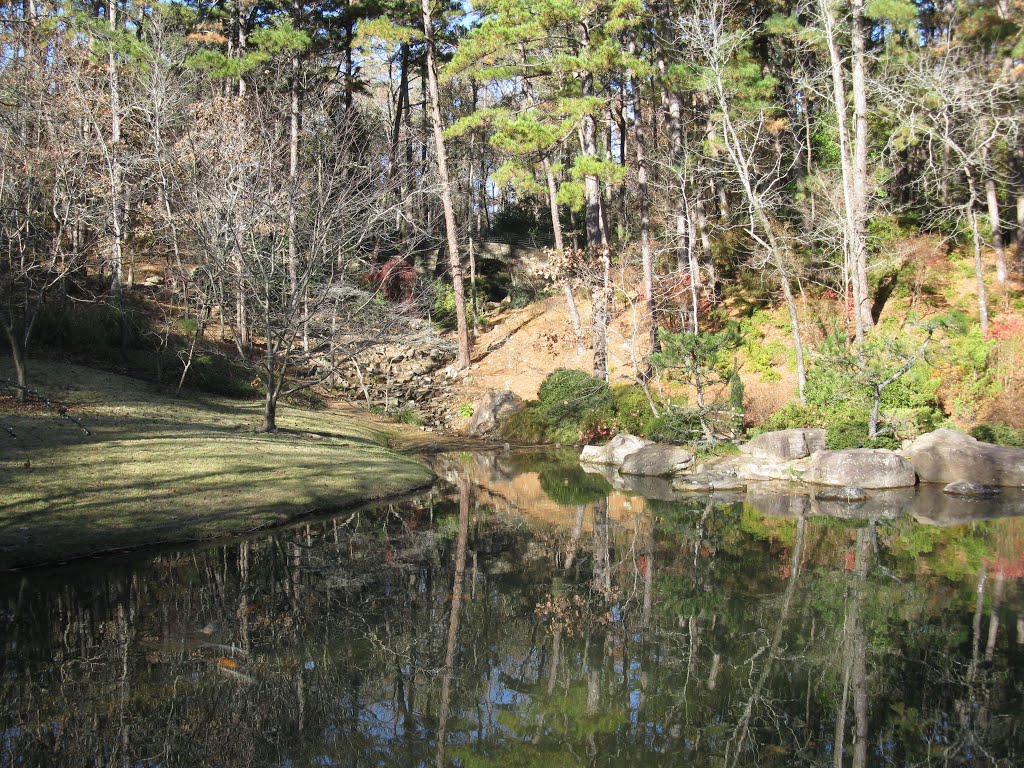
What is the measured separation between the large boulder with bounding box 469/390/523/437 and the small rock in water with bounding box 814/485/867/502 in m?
11.4

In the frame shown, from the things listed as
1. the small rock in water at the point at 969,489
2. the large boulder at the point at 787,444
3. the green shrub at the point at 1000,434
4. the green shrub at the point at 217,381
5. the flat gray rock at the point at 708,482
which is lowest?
the flat gray rock at the point at 708,482

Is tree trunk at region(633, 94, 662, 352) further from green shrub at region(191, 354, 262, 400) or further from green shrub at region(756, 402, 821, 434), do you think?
green shrub at region(191, 354, 262, 400)

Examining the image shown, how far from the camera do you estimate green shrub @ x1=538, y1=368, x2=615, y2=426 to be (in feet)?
71.4

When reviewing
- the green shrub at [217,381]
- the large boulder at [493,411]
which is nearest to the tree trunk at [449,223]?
the large boulder at [493,411]

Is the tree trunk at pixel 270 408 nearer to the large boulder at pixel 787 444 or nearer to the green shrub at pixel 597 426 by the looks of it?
the green shrub at pixel 597 426

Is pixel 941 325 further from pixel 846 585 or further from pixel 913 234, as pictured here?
pixel 913 234

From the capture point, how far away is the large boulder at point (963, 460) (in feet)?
47.5

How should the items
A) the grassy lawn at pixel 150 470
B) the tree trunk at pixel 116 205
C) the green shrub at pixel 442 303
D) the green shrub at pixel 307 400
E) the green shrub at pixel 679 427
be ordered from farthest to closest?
the green shrub at pixel 442 303 → the green shrub at pixel 307 400 → the tree trunk at pixel 116 205 → the green shrub at pixel 679 427 → the grassy lawn at pixel 150 470

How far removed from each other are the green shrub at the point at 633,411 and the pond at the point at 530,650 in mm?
8801

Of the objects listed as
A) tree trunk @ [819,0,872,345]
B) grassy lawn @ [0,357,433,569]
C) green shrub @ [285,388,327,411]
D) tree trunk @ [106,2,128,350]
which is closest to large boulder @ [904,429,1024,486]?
tree trunk @ [819,0,872,345]

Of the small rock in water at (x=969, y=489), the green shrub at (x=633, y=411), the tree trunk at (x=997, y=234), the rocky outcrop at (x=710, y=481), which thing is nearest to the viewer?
the small rock in water at (x=969, y=489)

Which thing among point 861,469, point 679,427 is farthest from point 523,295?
point 861,469

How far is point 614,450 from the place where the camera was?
64.0 feet

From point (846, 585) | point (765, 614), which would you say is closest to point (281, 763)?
point (765, 614)
